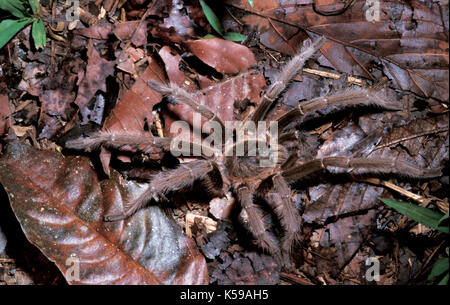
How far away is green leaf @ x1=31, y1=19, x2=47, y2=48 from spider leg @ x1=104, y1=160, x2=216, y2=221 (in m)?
1.74

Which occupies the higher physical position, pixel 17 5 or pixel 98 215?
pixel 17 5

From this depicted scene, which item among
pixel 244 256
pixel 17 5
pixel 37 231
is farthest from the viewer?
pixel 17 5

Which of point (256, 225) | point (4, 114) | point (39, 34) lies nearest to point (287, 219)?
point (256, 225)

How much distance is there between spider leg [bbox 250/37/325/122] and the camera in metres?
3.20

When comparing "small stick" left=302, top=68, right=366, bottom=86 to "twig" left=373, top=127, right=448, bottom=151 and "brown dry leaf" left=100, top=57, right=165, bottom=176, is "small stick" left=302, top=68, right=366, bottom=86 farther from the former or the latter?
"brown dry leaf" left=100, top=57, right=165, bottom=176

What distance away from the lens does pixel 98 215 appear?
3133 mm

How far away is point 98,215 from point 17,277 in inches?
38.3

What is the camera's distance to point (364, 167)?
2.97 m

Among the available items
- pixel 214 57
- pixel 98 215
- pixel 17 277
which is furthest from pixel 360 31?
pixel 17 277

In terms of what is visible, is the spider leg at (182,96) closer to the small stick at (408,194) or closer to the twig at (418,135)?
the small stick at (408,194)

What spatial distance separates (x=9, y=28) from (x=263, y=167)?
8.83 ft

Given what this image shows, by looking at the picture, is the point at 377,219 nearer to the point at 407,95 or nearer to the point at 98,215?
the point at 407,95

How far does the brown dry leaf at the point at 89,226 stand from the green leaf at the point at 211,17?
63.9 inches

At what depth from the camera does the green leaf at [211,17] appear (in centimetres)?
343
